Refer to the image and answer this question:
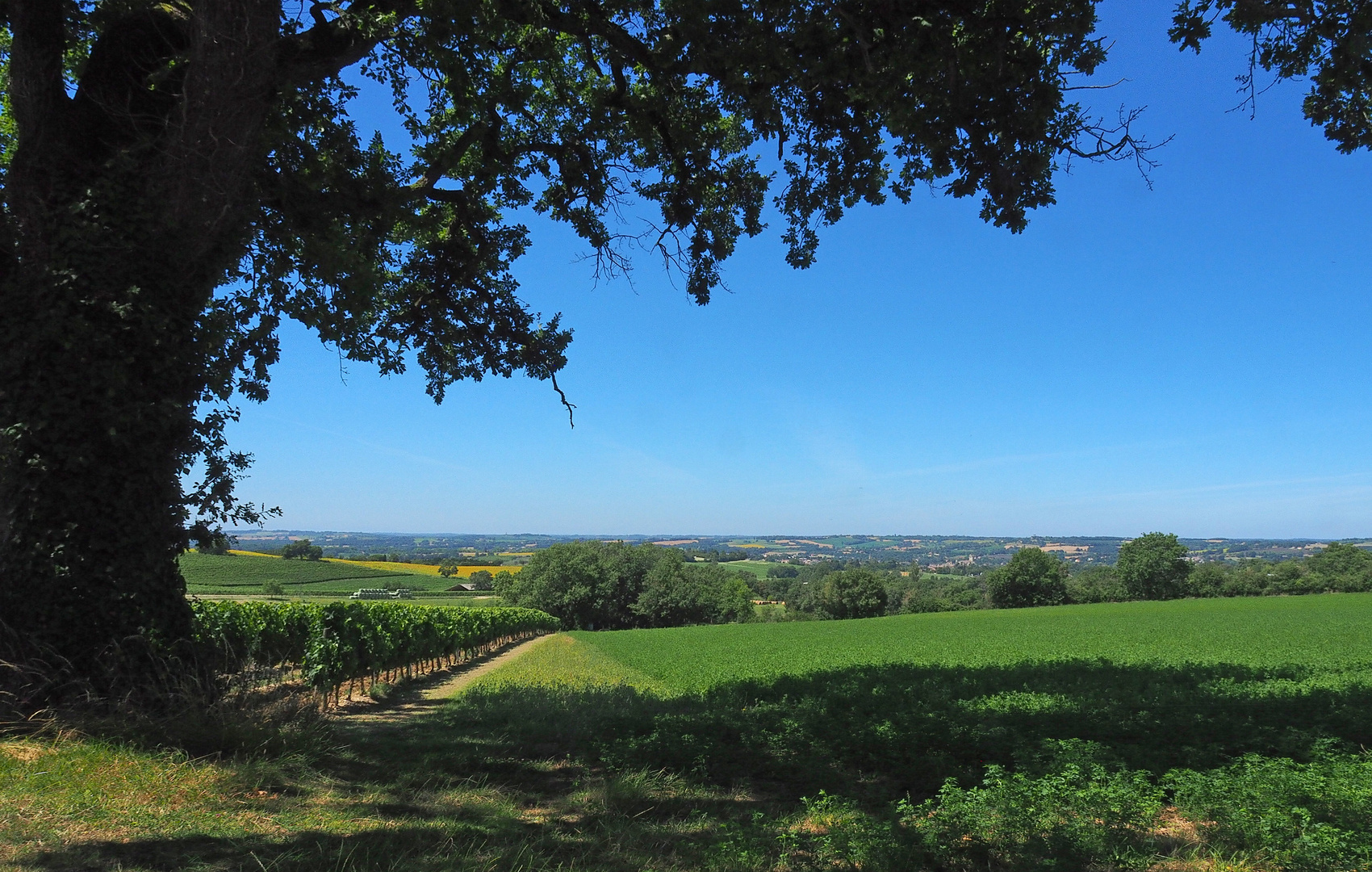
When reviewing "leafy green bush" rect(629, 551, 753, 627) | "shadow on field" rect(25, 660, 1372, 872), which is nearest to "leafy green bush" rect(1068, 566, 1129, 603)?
"leafy green bush" rect(629, 551, 753, 627)

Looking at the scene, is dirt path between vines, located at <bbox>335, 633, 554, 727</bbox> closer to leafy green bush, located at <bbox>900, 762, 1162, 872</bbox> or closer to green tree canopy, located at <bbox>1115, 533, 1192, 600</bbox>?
leafy green bush, located at <bbox>900, 762, 1162, 872</bbox>

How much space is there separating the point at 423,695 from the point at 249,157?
15.4 m

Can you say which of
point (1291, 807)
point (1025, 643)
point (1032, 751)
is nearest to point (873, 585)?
point (1025, 643)

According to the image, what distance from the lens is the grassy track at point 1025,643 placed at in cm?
1989

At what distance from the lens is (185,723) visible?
19.0ft

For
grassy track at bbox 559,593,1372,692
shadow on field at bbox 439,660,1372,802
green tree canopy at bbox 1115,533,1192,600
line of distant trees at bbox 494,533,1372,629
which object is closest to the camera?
shadow on field at bbox 439,660,1372,802

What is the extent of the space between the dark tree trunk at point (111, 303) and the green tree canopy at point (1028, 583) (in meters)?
92.7

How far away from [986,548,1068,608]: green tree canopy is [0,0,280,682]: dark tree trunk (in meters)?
92.7

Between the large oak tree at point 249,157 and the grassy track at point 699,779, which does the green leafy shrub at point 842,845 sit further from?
the large oak tree at point 249,157

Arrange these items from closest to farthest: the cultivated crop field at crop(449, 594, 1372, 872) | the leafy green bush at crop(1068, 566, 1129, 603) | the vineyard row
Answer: the cultivated crop field at crop(449, 594, 1372, 872), the vineyard row, the leafy green bush at crop(1068, 566, 1129, 603)

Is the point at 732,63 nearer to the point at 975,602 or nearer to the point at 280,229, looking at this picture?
the point at 280,229

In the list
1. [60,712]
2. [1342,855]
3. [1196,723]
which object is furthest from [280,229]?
[1196,723]

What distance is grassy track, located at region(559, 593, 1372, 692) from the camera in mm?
19891

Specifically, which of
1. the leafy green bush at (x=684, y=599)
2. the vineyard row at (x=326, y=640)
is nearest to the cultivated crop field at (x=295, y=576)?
the leafy green bush at (x=684, y=599)
